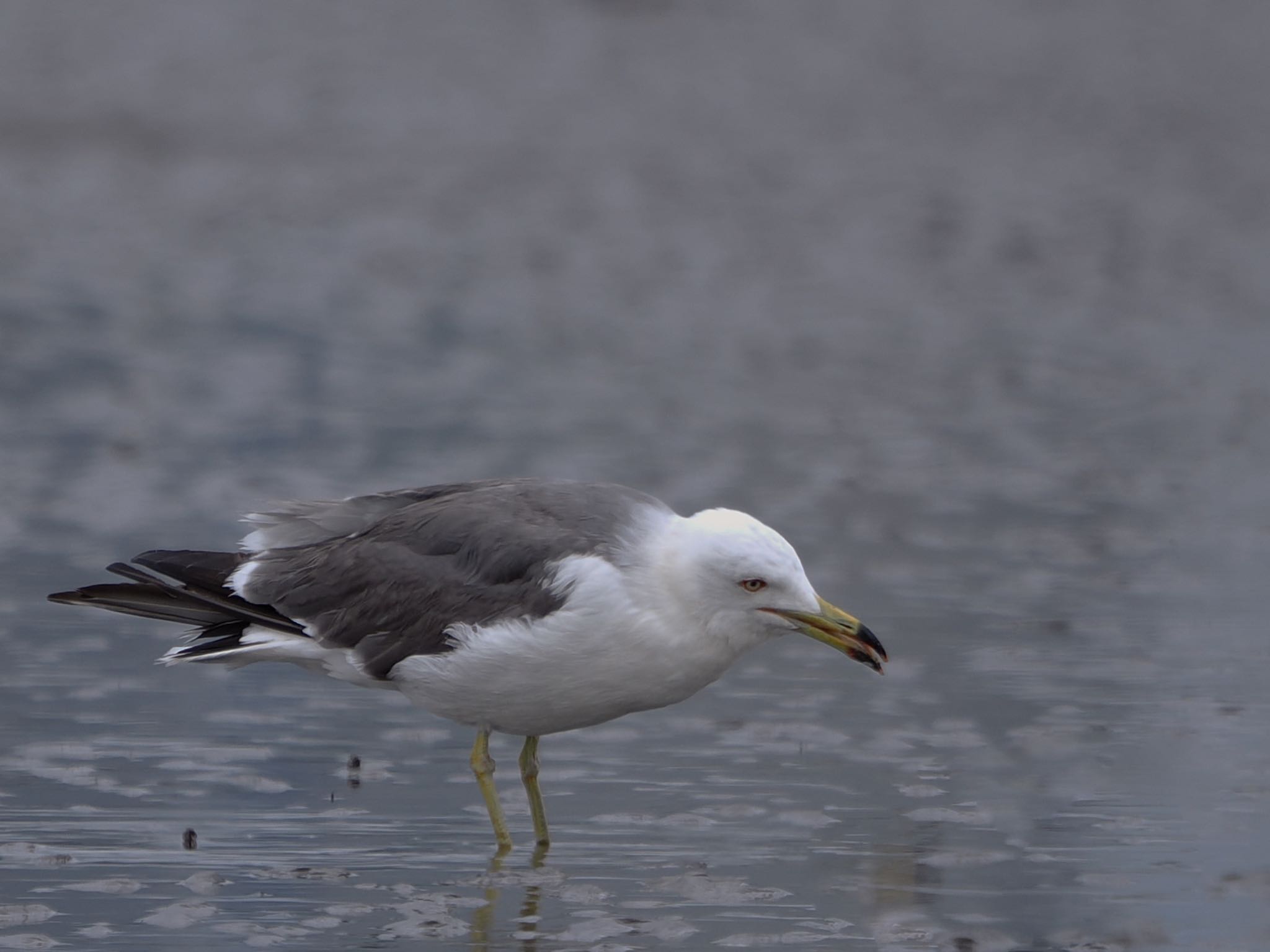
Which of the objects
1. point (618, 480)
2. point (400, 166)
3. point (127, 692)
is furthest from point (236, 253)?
point (127, 692)

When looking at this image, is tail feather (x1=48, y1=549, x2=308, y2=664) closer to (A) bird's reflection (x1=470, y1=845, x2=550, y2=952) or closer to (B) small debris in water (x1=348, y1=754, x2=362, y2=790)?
(B) small debris in water (x1=348, y1=754, x2=362, y2=790)

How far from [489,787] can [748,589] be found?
1122 millimetres

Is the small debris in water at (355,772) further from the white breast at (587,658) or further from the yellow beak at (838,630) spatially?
the yellow beak at (838,630)

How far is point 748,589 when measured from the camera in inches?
264

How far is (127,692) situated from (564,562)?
2649 mm

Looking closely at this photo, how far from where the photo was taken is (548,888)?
6.50 m

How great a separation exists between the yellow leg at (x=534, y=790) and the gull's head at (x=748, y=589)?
90 centimetres

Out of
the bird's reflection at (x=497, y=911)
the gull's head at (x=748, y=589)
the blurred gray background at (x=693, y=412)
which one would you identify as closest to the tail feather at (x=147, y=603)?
the blurred gray background at (x=693, y=412)

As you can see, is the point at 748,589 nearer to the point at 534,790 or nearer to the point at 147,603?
the point at 534,790

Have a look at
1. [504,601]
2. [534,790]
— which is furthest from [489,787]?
[504,601]

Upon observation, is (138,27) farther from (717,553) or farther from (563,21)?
(717,553)

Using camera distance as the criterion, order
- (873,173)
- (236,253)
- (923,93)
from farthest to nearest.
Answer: (923,93), (873,173), (236,253)

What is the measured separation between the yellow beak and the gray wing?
0.64m

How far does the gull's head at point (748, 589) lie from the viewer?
6.68 metres
